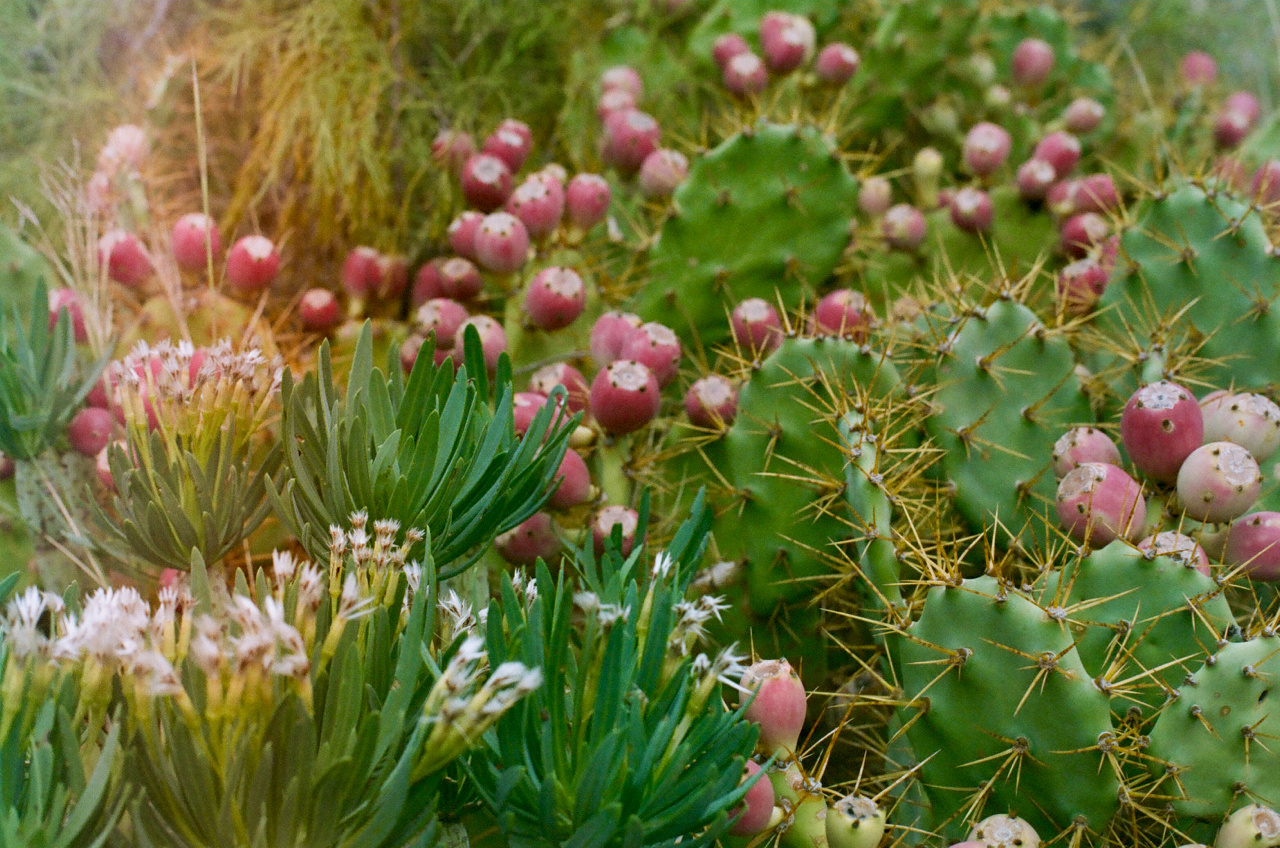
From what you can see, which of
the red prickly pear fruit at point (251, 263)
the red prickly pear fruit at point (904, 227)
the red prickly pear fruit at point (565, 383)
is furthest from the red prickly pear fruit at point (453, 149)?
the red prickly pear fruit at point (904, 227)

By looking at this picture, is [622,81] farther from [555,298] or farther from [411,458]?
[411,458]

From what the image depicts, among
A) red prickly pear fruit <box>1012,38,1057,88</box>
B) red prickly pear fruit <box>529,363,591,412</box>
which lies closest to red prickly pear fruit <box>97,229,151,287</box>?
red prickly pear fruit <box>529,363,591,412</box>

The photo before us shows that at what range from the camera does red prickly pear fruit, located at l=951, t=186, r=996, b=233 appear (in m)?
1.09

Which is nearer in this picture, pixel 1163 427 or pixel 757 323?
pixel 1163 427

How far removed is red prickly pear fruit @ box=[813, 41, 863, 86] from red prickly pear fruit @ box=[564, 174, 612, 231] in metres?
0.33

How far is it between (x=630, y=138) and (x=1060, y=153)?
1.53 ft

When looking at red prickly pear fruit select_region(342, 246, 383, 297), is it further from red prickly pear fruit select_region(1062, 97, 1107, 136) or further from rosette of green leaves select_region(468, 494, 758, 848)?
red prickly pear fruit select_region(1062, 97, 1107, 136)

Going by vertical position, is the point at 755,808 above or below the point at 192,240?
below

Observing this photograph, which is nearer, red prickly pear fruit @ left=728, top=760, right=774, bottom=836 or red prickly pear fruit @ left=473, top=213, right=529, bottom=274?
red prickly pear fruit @ left=728, top=760, right=774, bottom=836

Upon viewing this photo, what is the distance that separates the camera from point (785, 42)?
3.69 ft

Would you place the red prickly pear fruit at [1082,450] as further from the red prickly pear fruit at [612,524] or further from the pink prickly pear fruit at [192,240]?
the pink prickly pear fruit at [192,240]

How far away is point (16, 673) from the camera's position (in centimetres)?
47

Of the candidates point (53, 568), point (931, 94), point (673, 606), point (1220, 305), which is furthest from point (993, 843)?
point (931, 94)

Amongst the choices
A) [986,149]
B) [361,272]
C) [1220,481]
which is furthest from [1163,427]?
[361,272]
